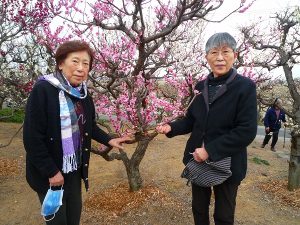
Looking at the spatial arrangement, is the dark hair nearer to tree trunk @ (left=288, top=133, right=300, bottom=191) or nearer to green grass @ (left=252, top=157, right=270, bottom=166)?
tree trunk @ (left=288, top=133, right=300, bottom=191)

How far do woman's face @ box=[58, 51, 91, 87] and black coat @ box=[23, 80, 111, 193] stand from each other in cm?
16

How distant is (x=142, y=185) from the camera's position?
4.73 metres

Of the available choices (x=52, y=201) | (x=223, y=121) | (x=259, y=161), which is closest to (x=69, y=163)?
(x=52, y=201)

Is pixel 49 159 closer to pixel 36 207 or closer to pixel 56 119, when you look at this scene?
pixel 56 119

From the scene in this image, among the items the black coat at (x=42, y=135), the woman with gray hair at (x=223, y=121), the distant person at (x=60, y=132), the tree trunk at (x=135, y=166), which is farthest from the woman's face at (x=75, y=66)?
the tree trunk at (x=135, y=166)

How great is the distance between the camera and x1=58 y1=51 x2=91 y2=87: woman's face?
7.23ft

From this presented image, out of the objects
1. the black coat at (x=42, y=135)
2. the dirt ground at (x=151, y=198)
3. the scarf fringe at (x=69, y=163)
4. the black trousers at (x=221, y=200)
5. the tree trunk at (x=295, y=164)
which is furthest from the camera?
the tree trunk at (x=295, y=164)

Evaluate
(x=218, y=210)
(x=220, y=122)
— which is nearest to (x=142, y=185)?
(x=218, y=210)

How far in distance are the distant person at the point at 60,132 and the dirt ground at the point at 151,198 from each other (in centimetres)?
174

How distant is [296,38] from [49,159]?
5799 millimetres

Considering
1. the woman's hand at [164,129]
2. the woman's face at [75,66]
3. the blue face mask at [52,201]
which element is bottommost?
the blue face mask at [52,201]

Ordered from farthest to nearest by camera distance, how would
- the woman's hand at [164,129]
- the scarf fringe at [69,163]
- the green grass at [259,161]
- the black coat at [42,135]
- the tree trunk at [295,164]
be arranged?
the green grass at [259,161], the tree trunk at [295,164], the woman's hand at [164,129], the scarf fringe at [69,163], the black coat at [42,135]

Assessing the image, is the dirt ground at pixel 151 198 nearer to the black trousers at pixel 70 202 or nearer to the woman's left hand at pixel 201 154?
the black trousers at pixel 70 202

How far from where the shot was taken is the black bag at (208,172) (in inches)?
87.6
